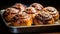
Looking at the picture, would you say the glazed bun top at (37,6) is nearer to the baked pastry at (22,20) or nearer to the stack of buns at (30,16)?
the stack of buns at (30,16)

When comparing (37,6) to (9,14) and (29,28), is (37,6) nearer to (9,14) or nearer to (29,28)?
(9,14)

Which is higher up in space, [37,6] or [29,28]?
[37,6]

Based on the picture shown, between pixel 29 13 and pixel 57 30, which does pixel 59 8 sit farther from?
pixel 57 30

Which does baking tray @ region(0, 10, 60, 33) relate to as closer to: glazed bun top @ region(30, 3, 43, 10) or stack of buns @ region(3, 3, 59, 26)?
stack of buns @ region(3, 3, 59, 26)

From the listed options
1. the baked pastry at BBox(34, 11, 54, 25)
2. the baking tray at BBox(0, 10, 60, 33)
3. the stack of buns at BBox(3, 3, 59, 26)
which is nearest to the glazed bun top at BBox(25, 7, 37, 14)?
the stack of buns at BBox(3, 3, 59, 26)

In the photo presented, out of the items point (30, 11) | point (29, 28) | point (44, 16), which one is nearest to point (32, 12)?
point (30, 11)

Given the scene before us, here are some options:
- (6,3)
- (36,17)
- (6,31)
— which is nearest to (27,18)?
(36,17)

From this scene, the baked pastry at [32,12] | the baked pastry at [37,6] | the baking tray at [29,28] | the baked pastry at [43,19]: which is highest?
the baked pastry at [37,6]

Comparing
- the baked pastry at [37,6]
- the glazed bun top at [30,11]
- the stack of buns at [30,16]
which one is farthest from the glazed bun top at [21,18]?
the baked pastry at [37,6]
